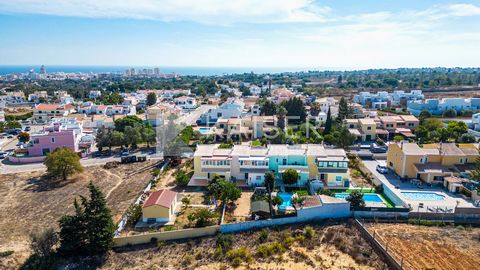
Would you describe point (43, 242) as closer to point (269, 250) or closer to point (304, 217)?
point (269, 250)

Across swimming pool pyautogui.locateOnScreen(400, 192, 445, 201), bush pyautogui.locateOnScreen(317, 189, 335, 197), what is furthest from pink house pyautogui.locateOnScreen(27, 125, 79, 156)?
swimming pool pyautogui.locateOnScreen(400, 192, 445, 201)

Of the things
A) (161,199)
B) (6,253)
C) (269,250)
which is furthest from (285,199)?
(6,253)

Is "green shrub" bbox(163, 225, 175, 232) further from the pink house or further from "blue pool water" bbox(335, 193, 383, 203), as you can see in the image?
the pink house

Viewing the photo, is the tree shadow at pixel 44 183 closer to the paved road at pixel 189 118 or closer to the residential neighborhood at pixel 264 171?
the residential neighborhood at pixel 264 171

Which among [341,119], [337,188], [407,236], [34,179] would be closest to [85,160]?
[34,179]

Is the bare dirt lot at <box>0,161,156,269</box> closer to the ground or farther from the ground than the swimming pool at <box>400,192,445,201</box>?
closer to the ground

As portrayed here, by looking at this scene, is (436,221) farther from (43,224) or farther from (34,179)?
(34,179)
